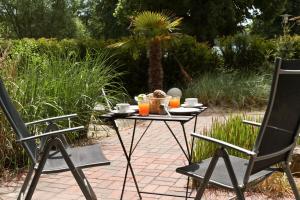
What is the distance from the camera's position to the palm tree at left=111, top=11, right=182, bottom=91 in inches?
370

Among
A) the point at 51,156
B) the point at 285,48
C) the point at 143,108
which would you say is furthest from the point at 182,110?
the point at 285,48

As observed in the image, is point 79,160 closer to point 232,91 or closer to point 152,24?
point 152,24

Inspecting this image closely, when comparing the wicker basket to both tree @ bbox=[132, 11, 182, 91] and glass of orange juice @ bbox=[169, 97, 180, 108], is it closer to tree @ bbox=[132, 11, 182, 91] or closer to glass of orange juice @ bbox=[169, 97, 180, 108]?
glass of orange juice @ bbox=[169, 97, 180, 108]

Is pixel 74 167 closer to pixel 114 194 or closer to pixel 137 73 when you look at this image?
pixel 114 194

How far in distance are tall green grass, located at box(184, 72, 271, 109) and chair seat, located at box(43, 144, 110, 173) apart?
6.35m

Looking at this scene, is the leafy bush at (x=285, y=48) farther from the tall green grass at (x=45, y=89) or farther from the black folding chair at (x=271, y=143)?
the black folding chair at (x=271, y=143)

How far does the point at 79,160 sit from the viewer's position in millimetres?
3143

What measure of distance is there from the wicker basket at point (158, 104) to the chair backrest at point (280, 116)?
3.25 ft

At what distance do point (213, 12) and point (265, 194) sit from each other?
13.1 metres

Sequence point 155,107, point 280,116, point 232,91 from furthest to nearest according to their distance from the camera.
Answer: point 232,91
point 155,107
point 280,116

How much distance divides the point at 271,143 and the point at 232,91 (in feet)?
23.7

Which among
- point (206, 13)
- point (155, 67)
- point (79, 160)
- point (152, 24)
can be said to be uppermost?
point (206, 13)

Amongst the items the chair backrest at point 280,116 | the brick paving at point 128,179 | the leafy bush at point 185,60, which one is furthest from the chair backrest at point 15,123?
the leafy bush at point 185,60

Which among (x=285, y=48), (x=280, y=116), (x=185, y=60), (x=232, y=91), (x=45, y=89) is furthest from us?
(x=185, y=60)
